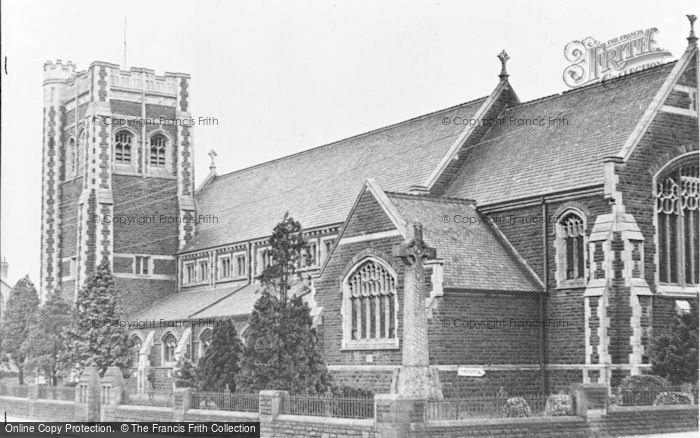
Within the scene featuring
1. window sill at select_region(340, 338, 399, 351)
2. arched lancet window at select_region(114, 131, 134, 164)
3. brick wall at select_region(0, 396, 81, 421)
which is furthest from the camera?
arched lancet window at select_region(114, 131, 134, 164)

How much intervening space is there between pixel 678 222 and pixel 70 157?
3748cm

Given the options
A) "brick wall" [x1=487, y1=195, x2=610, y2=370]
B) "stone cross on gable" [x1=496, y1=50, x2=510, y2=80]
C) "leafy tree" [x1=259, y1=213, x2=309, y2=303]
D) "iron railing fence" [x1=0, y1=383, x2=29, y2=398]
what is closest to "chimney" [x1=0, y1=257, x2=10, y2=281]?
"iron railing fence" [x1=0, y1=383, x2=29, y2=398]

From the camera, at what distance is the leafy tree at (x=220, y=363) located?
35.2 m

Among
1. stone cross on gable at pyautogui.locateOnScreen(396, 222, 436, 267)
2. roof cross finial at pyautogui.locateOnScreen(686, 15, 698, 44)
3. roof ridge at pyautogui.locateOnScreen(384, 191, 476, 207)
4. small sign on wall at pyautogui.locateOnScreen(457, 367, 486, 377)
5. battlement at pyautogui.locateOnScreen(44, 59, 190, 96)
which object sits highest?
battlement at pyautogui.locateOnScreen(44, 59, 190, 96)

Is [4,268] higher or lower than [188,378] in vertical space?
higher

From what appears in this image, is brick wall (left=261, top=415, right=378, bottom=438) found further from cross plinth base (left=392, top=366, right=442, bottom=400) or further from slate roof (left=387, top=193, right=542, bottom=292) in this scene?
slate roof (left=387, top=193, right=542, bottom=292)

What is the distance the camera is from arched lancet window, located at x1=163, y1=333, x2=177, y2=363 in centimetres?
5366

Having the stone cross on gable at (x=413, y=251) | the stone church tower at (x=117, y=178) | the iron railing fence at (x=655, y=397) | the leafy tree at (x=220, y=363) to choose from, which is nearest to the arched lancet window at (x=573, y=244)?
the iron railing fence at (x=655, y=397)

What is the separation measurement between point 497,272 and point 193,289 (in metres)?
26.0

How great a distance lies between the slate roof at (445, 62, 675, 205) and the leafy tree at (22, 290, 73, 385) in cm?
2234

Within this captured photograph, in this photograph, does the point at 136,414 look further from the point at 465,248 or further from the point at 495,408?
the point at 495,408

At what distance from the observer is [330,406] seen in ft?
87.6

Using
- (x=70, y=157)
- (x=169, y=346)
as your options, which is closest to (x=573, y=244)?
(x=169, y=346)

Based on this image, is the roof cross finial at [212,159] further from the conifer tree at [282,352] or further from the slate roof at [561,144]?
the conifer tree at [282,352]
